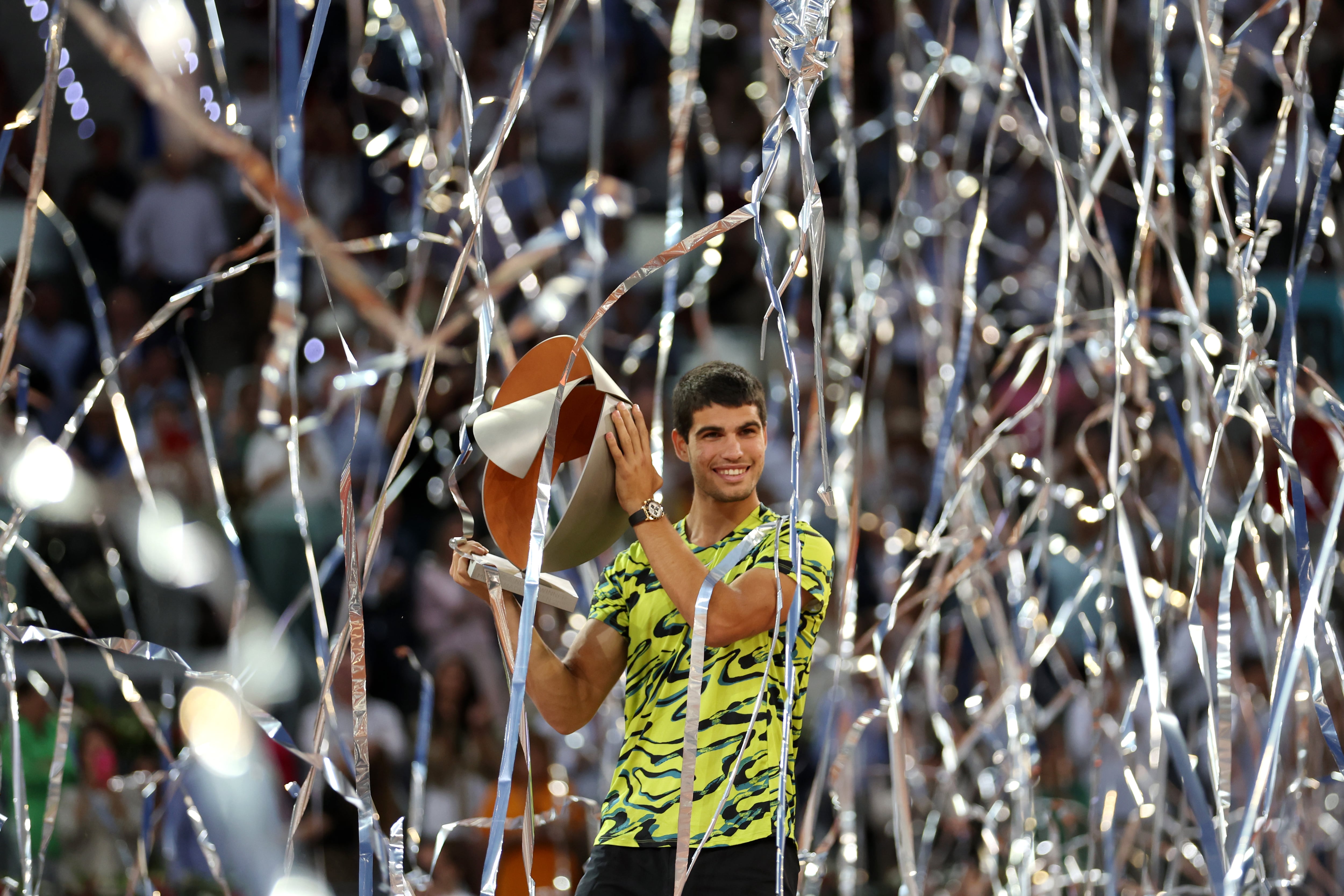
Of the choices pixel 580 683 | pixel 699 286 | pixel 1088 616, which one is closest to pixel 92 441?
pixel 699 286

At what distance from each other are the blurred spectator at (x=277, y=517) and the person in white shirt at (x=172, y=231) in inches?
24.0

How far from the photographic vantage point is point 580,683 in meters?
1.38

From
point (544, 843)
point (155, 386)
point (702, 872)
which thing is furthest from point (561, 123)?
point (702, 872)

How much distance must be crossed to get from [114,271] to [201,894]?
1.81m

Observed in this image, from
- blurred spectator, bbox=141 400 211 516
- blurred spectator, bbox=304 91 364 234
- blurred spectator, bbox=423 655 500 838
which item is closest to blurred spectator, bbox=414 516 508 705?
blurred spectator, bbox=423 655 500 838

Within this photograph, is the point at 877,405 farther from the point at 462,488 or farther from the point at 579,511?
the point at 579,511

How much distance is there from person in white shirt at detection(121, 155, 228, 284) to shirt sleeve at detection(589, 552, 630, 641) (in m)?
2.57

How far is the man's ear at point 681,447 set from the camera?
1.34 metres

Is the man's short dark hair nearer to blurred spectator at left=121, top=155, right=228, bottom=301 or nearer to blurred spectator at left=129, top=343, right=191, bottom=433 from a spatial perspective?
blurred spectator at left=129, top=343, right=191, bottom=433

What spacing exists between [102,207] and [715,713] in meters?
3.08

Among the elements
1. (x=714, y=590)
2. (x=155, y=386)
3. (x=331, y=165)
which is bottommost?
(x=714, y=590)

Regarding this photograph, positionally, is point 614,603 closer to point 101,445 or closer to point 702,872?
point 702,872

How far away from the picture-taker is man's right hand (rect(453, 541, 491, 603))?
1217mm

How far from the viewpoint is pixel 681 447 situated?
136 centimetres
